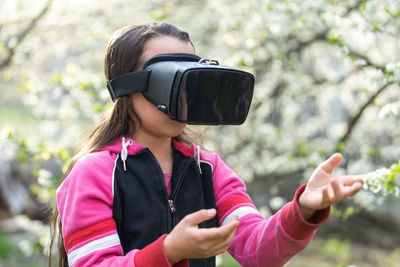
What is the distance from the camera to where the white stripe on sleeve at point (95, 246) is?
1535mm

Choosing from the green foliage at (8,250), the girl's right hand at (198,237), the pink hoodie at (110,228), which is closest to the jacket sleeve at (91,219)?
the pink hoodie at (110,228)

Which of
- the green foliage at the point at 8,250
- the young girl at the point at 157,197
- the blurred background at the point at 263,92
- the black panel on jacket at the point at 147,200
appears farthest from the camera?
the green foliage at the point at 8,250

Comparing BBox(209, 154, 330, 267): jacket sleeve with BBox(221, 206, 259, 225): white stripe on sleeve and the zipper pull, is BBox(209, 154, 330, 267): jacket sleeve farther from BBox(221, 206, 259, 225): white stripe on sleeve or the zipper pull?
the zipper pull

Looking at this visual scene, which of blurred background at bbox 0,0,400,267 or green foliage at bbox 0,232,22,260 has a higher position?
blurred background at bbox 0,0,400,267

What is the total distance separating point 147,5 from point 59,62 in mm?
2691

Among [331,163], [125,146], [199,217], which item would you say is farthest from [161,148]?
[331,163]

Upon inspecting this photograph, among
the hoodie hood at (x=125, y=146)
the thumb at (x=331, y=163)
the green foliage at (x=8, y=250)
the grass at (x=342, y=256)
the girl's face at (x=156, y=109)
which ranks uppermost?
the girl's face at (x=156, y=109)

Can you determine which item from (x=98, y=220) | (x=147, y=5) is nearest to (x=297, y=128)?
(x=147, y=5)

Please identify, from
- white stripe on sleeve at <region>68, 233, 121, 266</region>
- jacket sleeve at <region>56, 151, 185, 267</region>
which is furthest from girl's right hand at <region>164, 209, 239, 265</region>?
white stripe on sleeve at <region>68, 233, 121, 266</region>

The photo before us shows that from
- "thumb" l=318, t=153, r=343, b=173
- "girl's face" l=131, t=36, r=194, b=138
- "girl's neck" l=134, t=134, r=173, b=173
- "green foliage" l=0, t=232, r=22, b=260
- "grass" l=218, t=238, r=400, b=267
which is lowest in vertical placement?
"grass" l=218, t=238, r=400, b=267

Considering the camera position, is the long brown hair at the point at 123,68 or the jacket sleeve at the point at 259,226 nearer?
the jacket sleeve at the point at 259,226

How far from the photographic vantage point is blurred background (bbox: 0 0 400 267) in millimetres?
3971

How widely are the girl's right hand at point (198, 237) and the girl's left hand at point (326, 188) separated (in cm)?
26

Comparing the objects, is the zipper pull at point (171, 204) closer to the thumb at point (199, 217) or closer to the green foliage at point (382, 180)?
the thumb at point (199, 217)
